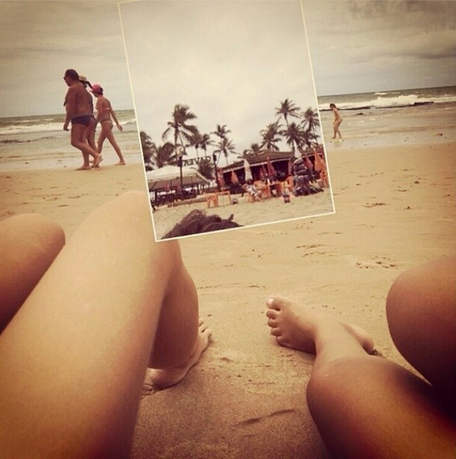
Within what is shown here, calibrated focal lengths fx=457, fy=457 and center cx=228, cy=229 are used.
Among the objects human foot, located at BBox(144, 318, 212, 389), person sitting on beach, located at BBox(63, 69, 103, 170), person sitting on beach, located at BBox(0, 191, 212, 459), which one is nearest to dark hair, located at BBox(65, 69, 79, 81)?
person sitting on beach, located at BBox(63, 69, 103, 170)

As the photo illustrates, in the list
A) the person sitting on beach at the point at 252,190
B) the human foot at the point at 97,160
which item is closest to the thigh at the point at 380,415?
the person sitting on beach at the point at 252,190

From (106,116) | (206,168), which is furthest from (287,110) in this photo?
(106,116)

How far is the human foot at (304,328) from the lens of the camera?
69cm

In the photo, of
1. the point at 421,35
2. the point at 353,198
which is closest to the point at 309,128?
the point at 353,198

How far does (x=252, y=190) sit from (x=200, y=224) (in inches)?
3.4

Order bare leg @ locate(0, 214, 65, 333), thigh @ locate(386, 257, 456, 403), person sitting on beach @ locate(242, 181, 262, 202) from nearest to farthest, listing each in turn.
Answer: thigh @ locate(386, 257, 456, 403)
bare leg @ locate(0, 214, 65, 333)
person sitting on beach @ locate(242, 181, 262, 202)

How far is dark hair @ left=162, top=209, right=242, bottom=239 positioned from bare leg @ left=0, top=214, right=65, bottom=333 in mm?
158

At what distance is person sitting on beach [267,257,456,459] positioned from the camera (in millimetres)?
391

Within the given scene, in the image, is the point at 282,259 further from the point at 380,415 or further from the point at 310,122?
the point at 380,415

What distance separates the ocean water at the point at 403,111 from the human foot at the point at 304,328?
0.27 meters

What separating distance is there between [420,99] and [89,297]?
0.58 metres

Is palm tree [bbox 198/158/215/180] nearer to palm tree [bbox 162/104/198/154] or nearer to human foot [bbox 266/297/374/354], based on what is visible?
palm tree [bbox 162/104/198/154]

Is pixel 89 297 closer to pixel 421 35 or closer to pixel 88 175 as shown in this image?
pixel 88 175

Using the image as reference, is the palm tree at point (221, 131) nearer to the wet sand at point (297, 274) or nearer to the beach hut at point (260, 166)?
the beach hut at point (260, 166)
